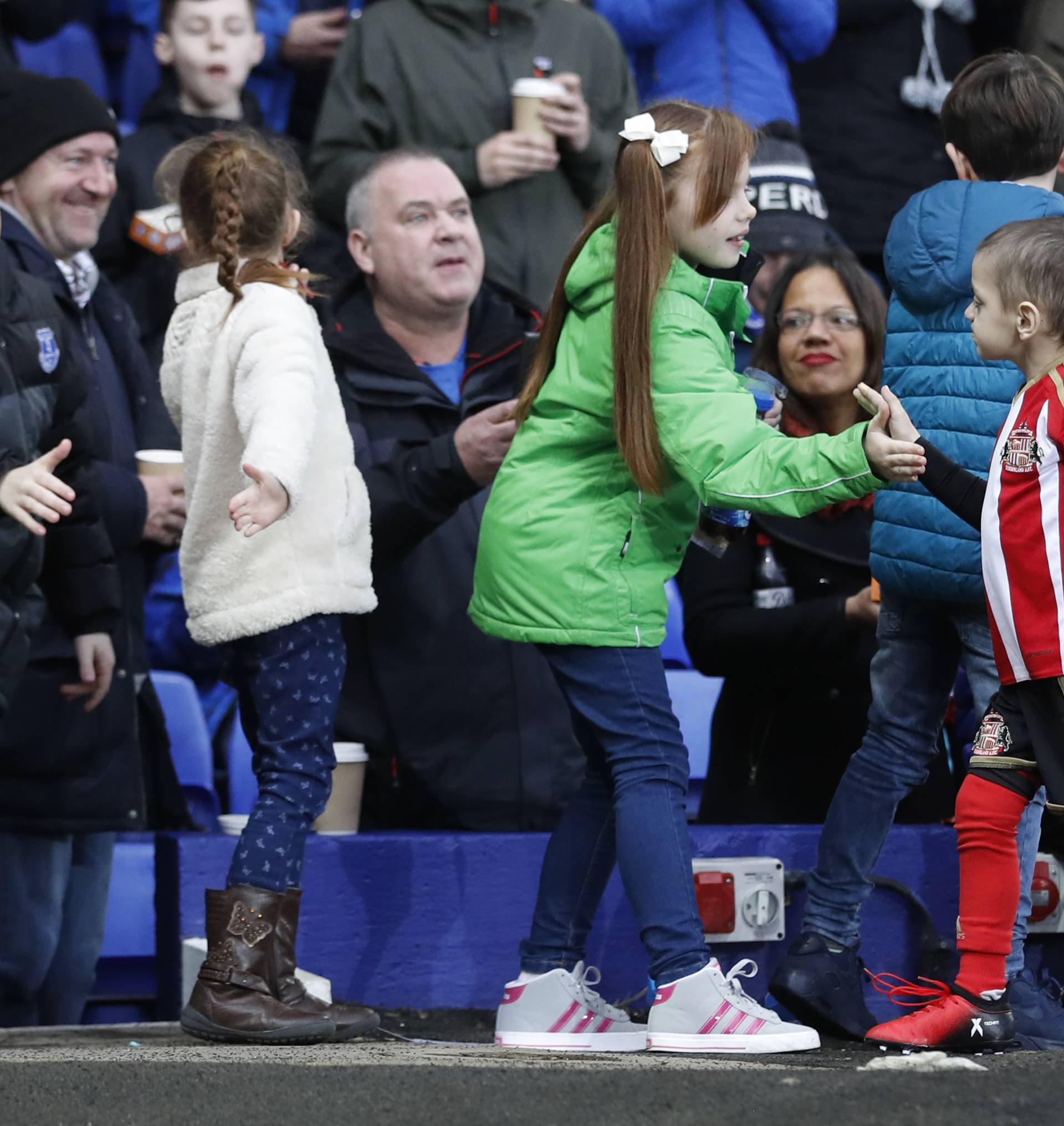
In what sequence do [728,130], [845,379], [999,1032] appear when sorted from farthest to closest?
[845,379]
[728,130]
[999,1032]

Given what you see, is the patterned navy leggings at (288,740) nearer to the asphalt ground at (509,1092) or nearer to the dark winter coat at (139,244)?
the asphalt ground at (509,1092)

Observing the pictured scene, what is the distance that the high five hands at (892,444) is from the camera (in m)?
3.18

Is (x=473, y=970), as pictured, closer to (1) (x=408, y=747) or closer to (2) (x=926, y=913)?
(1) (x=408, y=747)

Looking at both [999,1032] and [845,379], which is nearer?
[999,1032]

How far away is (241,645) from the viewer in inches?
145

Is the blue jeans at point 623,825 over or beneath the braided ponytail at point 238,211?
beneath

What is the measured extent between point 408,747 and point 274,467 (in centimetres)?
120

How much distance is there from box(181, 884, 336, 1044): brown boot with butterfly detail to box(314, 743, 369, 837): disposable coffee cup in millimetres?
656

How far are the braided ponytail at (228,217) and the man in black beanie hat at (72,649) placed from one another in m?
0.44

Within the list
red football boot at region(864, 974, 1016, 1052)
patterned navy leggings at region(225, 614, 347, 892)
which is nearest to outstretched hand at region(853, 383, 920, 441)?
red football boot at region(864, 974, 1016, 1052)

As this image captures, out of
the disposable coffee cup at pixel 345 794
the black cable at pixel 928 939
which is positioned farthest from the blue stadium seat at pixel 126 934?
A: the black cable at pixel 928 939

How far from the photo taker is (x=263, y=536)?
363cm

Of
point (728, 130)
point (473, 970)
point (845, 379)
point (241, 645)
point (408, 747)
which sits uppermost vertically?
point (728, 130)

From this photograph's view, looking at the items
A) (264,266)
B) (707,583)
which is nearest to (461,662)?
(707,583)
